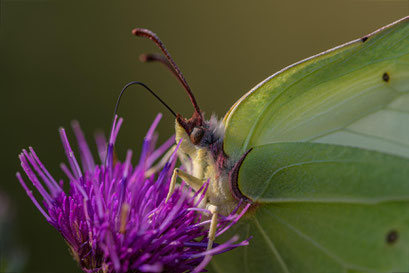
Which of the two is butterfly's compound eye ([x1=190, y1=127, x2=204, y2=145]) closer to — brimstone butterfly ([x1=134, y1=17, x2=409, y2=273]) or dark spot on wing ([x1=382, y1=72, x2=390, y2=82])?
brimstone butterfly ([x1=134, y1=17, x2=409, y2=273])

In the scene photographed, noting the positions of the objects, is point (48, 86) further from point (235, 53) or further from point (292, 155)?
point (292, 155)

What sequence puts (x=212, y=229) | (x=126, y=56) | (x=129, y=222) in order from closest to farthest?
1. (x=129, y=222)
2. (x=212, y=229)
3. (x=126, y=56)

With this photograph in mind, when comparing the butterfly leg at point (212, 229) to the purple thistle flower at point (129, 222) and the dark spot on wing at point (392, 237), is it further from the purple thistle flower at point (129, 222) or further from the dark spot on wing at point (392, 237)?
the dark spot on wing at point (392, 237)

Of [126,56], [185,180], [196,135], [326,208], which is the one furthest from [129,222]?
[126,56]

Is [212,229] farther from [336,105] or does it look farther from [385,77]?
[385,77]

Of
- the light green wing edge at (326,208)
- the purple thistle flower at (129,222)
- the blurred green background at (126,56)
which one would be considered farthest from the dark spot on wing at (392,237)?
the blurred green background at (126,56)

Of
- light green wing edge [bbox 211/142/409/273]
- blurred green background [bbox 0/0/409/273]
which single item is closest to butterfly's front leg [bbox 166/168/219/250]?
light green wing edge [bbox 211/142/409/273]
